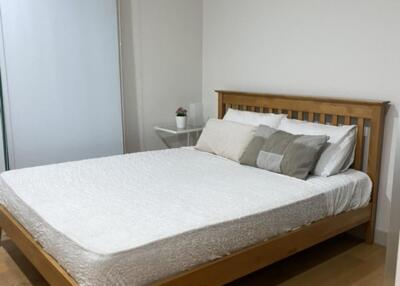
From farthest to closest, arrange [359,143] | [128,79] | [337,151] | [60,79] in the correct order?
[128,79], [60,79], [359,143], [337,151]

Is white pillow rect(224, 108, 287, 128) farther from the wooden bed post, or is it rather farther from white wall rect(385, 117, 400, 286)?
white wall rect(385, 117, 400, 286)

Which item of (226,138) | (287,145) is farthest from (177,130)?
(287,145)

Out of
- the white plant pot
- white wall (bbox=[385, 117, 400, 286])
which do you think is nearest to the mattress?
the white plant pot

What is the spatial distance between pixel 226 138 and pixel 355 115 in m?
1.01

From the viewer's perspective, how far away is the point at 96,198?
7.64 feet

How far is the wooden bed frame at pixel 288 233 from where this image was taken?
201 cm

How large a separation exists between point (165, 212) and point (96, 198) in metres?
0.46

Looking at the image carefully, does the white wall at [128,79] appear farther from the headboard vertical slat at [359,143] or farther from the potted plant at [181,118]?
the headboard vertical slat at [359,143]

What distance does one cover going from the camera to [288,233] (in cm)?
239

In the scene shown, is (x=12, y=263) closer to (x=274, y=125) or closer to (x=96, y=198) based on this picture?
(x=96, y=198)

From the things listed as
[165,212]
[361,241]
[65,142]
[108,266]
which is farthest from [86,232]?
[361,241]

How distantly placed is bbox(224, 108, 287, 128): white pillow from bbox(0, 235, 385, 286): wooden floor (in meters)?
1.04

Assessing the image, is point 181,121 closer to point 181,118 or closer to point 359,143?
point 181,118

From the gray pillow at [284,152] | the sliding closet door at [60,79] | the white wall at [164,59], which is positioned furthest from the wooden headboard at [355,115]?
the sliding closet door at [60,79]
